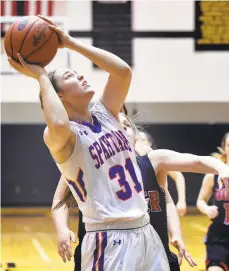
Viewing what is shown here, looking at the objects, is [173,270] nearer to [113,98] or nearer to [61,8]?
[113,98]

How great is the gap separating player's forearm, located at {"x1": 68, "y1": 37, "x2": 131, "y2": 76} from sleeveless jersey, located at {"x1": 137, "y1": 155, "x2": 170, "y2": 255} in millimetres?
653

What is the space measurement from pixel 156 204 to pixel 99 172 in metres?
0.85

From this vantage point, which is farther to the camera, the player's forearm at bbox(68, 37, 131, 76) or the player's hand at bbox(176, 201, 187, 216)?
the player's hand at bbox(176, 201, 187, 216)

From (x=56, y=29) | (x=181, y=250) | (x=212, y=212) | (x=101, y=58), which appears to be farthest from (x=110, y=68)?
(x=212, y=212)

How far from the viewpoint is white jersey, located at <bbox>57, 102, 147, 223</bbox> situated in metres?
3.06

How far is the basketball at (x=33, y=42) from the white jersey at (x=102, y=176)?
364 millimetres

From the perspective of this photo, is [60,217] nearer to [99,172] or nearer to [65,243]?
[65,243]

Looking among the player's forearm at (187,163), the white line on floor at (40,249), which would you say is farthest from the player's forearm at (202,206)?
the white line on floor at (40,249)

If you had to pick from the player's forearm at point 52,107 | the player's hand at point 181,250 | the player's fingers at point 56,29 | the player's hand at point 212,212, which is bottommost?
the player's hand at point 212,212

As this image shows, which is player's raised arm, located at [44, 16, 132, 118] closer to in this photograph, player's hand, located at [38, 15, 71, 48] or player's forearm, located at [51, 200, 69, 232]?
player's hand, located at [38, 15, 71, 48]

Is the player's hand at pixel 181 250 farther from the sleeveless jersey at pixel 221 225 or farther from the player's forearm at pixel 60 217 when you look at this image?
the sleeveless jersey at pixel 221 225

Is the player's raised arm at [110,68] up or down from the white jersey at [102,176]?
up

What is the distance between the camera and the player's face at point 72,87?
3.10m

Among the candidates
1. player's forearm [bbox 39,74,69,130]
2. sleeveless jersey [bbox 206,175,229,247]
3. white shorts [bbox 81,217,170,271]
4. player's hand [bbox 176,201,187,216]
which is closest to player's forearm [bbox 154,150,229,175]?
white shorts [bbox 81,217,170,271]
